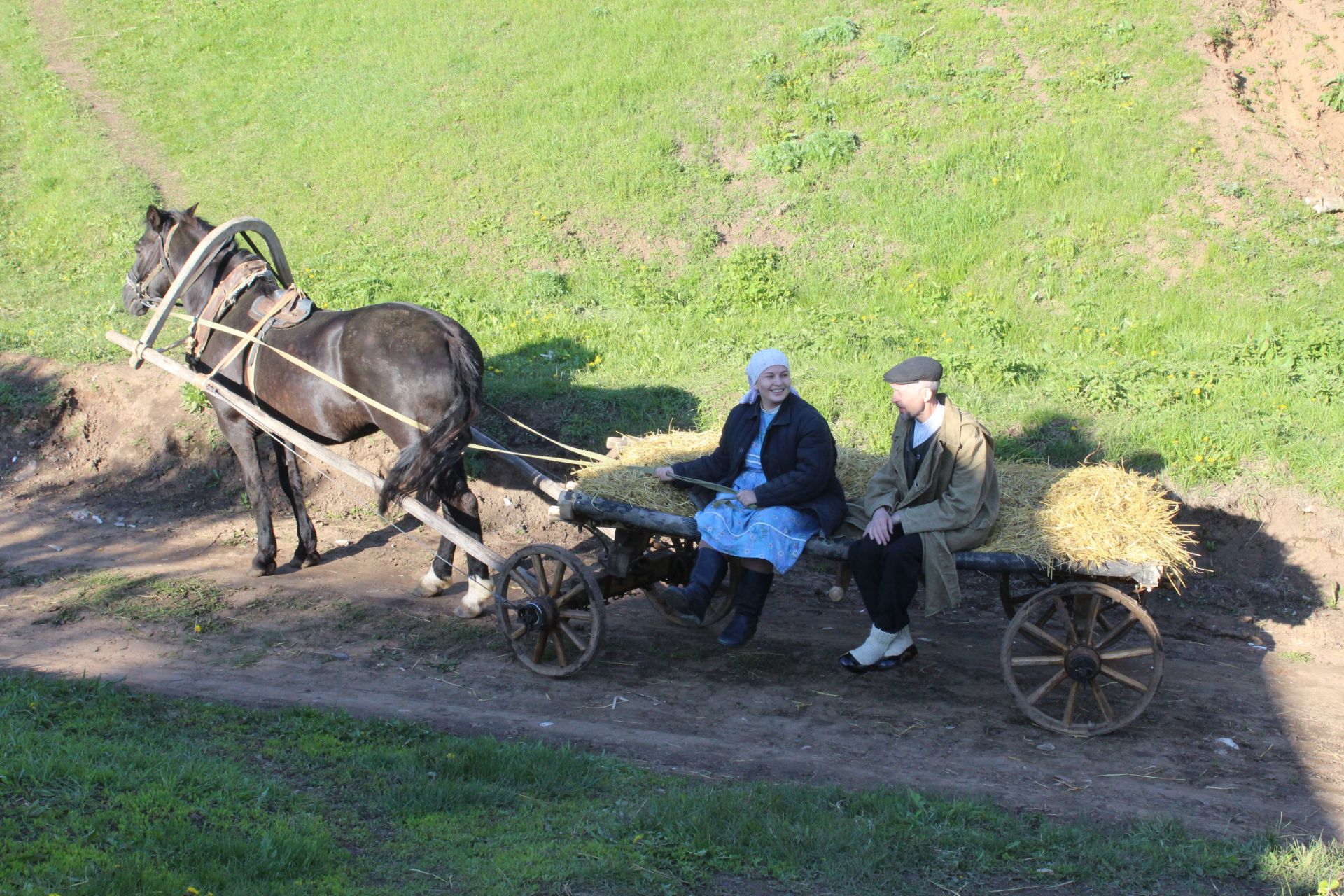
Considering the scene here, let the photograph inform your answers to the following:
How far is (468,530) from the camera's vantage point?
23.8 feet

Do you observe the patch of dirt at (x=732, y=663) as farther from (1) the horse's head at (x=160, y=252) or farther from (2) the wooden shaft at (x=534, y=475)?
(1) the horse's head at (x=160, y=252)

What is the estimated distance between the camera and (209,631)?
676 cm

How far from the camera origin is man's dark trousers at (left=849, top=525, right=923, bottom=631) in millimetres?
5277

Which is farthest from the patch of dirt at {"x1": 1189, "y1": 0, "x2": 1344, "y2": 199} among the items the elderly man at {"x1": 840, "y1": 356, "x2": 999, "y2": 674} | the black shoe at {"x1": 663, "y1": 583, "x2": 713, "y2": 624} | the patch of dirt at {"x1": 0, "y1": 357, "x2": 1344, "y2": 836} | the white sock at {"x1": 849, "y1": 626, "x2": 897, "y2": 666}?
the black shoe at {"x1": 663, "y1": 583, "x2": 713, "y2": 624}

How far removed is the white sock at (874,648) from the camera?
566 cm

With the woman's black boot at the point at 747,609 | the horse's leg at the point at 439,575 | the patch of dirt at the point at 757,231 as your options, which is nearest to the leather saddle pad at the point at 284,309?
the horse's leg at the point at 439,575

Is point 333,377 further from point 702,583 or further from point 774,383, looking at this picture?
point 774,383

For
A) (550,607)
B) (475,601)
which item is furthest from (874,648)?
(475,601)

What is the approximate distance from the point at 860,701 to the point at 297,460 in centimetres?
542

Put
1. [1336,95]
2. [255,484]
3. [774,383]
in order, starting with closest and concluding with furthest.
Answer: [774,383], [255,484], [1336,95]

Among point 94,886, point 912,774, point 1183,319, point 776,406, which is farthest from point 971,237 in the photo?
point 94,886

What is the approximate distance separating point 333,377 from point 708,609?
2921 millimetres

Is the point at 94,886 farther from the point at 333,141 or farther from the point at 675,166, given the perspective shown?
the point at 333,141

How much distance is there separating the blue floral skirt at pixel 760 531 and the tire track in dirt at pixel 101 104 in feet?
38.4
